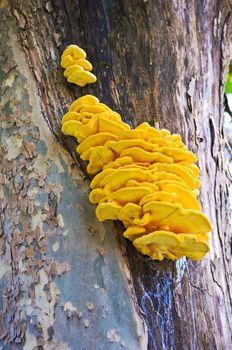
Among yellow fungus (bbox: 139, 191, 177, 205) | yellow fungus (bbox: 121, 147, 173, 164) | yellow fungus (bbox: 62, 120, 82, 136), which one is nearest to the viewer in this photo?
yellow fungus (bbox: 139, 191, 177, 205)

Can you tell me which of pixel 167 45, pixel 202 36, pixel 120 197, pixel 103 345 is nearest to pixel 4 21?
pixel 167 45

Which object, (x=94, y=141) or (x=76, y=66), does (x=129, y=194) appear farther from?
(x=76, y=66)

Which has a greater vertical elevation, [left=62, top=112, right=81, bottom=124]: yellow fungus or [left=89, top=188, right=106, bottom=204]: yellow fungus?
[left=62, top=112, right=81, bottom=124]: yellow fungus

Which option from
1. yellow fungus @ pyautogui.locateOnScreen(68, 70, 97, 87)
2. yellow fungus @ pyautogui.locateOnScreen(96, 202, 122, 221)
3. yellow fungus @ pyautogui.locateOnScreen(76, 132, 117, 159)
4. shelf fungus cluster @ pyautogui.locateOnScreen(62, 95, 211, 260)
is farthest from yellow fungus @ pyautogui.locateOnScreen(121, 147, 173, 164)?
yellow fungus @ pyautogui.locateOnScreen(68, 70, 97, 87)

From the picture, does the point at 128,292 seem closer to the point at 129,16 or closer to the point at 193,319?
the point at 193,319

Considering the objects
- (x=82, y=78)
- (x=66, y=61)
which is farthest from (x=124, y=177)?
(x=66, y=61)

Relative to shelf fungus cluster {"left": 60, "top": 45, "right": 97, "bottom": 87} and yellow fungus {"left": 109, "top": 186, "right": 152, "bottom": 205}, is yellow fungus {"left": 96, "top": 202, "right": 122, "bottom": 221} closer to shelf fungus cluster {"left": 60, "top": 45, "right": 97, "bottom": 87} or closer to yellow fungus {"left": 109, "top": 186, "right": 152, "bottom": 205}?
yellow fungus {"left": 109, "top": 186, "right": 152, "bottom": 205}

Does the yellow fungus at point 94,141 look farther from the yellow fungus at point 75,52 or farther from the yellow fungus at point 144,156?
the yellow fungus at point 75,52

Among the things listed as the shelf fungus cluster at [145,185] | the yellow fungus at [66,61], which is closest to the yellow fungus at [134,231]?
the shelf fungus cluster at [145,185]
